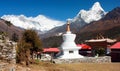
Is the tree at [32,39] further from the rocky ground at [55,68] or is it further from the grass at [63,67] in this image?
the rocky ground at [55,68]

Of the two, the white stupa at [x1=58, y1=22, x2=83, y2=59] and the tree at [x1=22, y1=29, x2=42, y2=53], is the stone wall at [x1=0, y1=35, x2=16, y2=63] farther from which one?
the white stupa at [x1=58, y1=22, x2=83, y2=59]

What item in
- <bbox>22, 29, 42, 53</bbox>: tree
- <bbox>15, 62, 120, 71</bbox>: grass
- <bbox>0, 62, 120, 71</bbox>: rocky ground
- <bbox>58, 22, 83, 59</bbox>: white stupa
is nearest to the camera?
<bbox>0, 62, 120, 71</bbox>: rocky ground

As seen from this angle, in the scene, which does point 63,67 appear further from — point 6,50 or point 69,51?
point 69,51

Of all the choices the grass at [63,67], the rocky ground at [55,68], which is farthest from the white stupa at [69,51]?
the rocky ground at [55,68]

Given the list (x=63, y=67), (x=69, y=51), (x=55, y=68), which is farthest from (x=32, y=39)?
(x=55, y=68)

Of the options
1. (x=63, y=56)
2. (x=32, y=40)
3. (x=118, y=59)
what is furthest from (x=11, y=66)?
(x=118, y=59)

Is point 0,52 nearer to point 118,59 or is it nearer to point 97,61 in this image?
point 97,61

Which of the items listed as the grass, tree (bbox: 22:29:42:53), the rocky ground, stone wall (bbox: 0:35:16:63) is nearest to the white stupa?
tree (bbox: 22:29:42:53)

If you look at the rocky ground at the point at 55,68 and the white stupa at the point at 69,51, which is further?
the white stupa at the point at 69,51

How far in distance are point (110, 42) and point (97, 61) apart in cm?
1879

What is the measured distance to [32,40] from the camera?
43.8 metres

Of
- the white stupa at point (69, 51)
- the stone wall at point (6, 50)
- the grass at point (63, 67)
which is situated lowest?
the grass at point (63, 67)

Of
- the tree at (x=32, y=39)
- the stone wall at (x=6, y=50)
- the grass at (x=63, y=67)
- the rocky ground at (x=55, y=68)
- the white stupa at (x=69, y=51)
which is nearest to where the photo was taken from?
the stone wall at (x=6, y=50)

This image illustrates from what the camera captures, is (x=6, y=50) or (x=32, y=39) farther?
(x=32, y=39)
